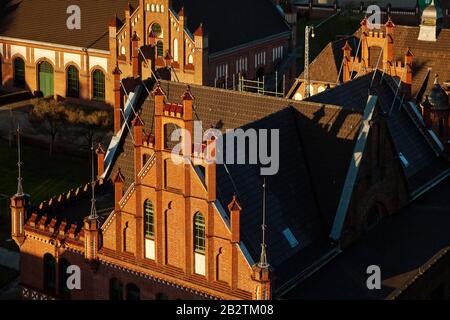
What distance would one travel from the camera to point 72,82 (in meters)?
113

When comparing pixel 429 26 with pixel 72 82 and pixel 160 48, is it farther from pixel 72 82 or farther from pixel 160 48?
→ pixel 72 82

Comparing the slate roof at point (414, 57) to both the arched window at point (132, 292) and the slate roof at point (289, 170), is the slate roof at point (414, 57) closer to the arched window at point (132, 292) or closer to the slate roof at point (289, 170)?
the slate roof at point (289, 170)

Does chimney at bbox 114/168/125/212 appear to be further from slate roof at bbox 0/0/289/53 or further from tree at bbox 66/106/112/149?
slate roof at bbox 0/0/289/53

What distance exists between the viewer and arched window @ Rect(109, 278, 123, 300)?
2366 inches

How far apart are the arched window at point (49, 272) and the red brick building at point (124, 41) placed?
40.3 m

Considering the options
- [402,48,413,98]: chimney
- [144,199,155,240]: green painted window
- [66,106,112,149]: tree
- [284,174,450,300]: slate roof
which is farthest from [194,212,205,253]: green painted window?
[66,106,112,149]: tree

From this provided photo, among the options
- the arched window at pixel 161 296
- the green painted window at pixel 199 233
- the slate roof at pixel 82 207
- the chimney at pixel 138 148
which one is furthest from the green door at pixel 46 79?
the green painted window at pixel 199 233

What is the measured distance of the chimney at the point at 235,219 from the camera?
176 feet

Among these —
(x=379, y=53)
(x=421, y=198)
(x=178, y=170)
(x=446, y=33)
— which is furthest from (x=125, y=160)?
(x=446, y=33)

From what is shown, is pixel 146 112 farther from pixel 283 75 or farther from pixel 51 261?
pixel 283 75

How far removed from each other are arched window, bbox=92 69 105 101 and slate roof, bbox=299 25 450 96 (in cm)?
2530

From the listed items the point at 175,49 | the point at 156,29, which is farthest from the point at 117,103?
the point at 156,29

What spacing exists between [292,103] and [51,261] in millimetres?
16866

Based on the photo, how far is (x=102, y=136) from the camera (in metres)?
101
